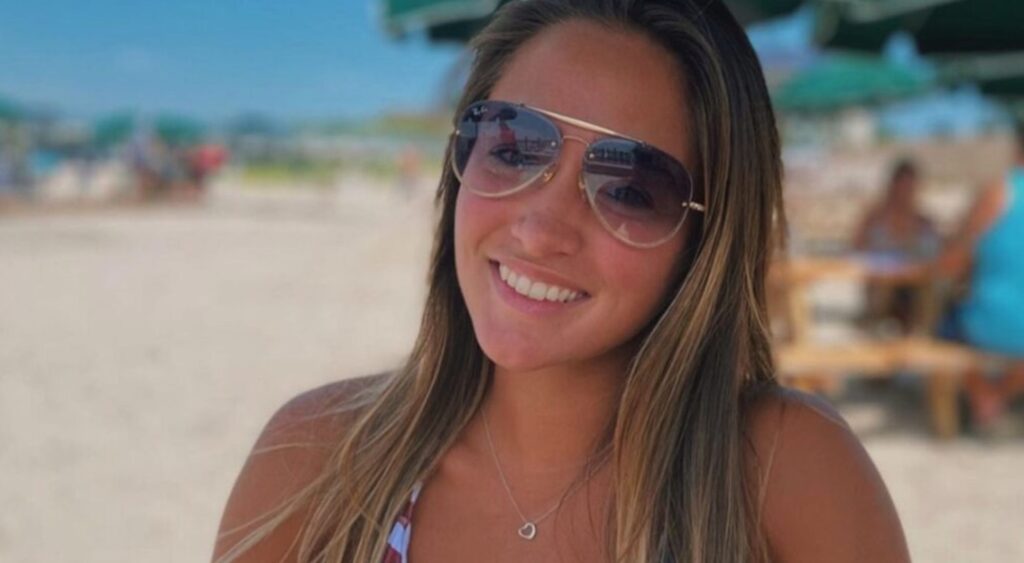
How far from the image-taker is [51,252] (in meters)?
13.2

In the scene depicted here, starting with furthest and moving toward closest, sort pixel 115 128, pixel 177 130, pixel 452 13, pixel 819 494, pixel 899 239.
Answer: pixel 177 130
pixel 115 128
pixel 899 239
pixel 452 13
pixel 819 494

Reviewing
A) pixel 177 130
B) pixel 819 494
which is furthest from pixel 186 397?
pixel 177 130

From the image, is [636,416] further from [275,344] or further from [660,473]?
[275,344]

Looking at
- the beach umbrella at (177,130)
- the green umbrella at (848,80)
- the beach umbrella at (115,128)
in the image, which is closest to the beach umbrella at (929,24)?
the green umbrella at (848,80)

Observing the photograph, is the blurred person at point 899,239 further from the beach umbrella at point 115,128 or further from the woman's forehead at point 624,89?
the beach umbrella at point 115,128

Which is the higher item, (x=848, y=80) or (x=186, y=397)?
(x=848, y=80)

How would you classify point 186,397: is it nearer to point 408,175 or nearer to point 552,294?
point 552,294

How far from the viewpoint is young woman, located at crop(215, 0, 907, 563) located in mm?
1185

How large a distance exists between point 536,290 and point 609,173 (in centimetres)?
17

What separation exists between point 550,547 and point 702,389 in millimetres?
286

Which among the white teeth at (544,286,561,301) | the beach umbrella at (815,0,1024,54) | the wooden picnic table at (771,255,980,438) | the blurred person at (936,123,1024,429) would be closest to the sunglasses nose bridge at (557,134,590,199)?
the white teeth at (544,286,561,301)

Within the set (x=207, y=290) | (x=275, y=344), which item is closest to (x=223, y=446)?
(x=275, y=344)

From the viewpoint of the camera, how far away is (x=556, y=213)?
1227mm

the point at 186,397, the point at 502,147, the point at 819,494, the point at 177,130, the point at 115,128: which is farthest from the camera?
the point at 177,130
